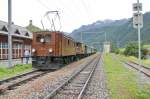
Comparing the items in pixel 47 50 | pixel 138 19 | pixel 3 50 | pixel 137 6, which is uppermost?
pixel 137 6

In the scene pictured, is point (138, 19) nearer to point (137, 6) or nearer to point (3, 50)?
point (137, 6)

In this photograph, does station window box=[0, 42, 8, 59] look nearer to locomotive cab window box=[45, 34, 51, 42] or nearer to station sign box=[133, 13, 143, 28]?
locomotive cab window box=[45, 34, 51, 42]

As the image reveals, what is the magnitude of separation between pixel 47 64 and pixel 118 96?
1531 cm

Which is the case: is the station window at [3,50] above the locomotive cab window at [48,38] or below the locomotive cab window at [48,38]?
→ below

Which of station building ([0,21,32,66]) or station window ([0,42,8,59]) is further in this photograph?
station window ([0,42,8,59])

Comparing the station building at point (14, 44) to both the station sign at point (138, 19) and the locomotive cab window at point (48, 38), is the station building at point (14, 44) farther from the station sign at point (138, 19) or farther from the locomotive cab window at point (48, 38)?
the station sign at point (138, 19)

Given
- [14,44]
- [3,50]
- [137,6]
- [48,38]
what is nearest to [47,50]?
[48,38]

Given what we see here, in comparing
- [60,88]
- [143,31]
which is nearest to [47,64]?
[60,88]

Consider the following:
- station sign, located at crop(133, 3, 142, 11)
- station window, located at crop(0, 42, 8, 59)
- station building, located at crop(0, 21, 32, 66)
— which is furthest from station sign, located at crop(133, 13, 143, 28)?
station window, located at crop(0, 42, 8, 59)

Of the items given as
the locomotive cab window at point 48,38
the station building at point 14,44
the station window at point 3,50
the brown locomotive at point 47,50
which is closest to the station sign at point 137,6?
the brown locomotive at point 47,50

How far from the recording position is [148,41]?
506 feet

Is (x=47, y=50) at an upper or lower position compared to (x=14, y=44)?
lower

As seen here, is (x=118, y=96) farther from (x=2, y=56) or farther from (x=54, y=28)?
(x=2, y=56)

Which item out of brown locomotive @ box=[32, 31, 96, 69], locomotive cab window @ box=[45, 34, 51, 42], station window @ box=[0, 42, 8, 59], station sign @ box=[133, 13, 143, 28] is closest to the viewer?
station sign @ box=[133, 13, 143, 28]
